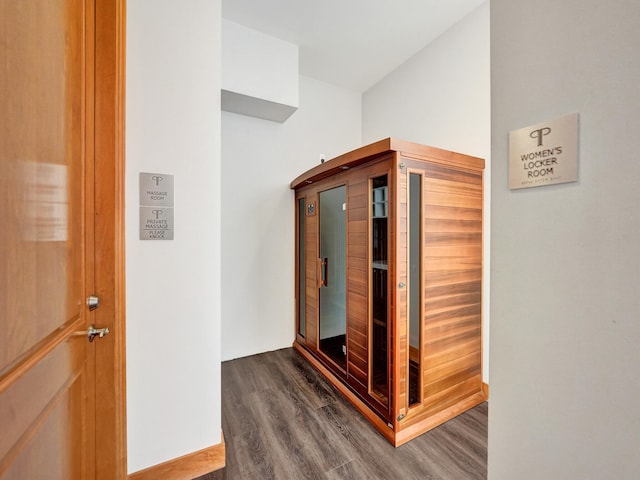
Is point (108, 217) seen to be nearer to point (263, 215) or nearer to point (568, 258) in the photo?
point (568, 258)

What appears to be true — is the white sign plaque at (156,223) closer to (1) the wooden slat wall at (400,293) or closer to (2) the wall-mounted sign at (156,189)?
(2) the wall-mounted sign at (156,189)

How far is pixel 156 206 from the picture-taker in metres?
1.43

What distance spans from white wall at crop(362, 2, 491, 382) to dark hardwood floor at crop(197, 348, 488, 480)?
0.77 meters

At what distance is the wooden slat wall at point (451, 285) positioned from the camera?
75.2 inches

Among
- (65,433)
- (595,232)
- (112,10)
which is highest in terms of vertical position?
(112,10)

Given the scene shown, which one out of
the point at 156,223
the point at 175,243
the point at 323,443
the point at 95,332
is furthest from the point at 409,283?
the point at 95,332

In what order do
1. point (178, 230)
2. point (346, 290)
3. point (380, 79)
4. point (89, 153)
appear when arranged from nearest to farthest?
point (89, 153), point (178, 230), point (346, 290), point (380, 79)

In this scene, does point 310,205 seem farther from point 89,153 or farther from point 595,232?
point 595,232

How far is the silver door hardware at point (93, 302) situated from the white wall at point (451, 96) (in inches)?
99.6

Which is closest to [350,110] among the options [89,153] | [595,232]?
[89,153]

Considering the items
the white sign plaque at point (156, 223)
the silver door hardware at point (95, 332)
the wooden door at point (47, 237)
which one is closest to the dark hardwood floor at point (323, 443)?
the wooden door at point (47, 237)

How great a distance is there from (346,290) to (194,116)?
1.64 meters

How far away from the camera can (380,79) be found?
3.31 m

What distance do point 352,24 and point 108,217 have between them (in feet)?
8.35
